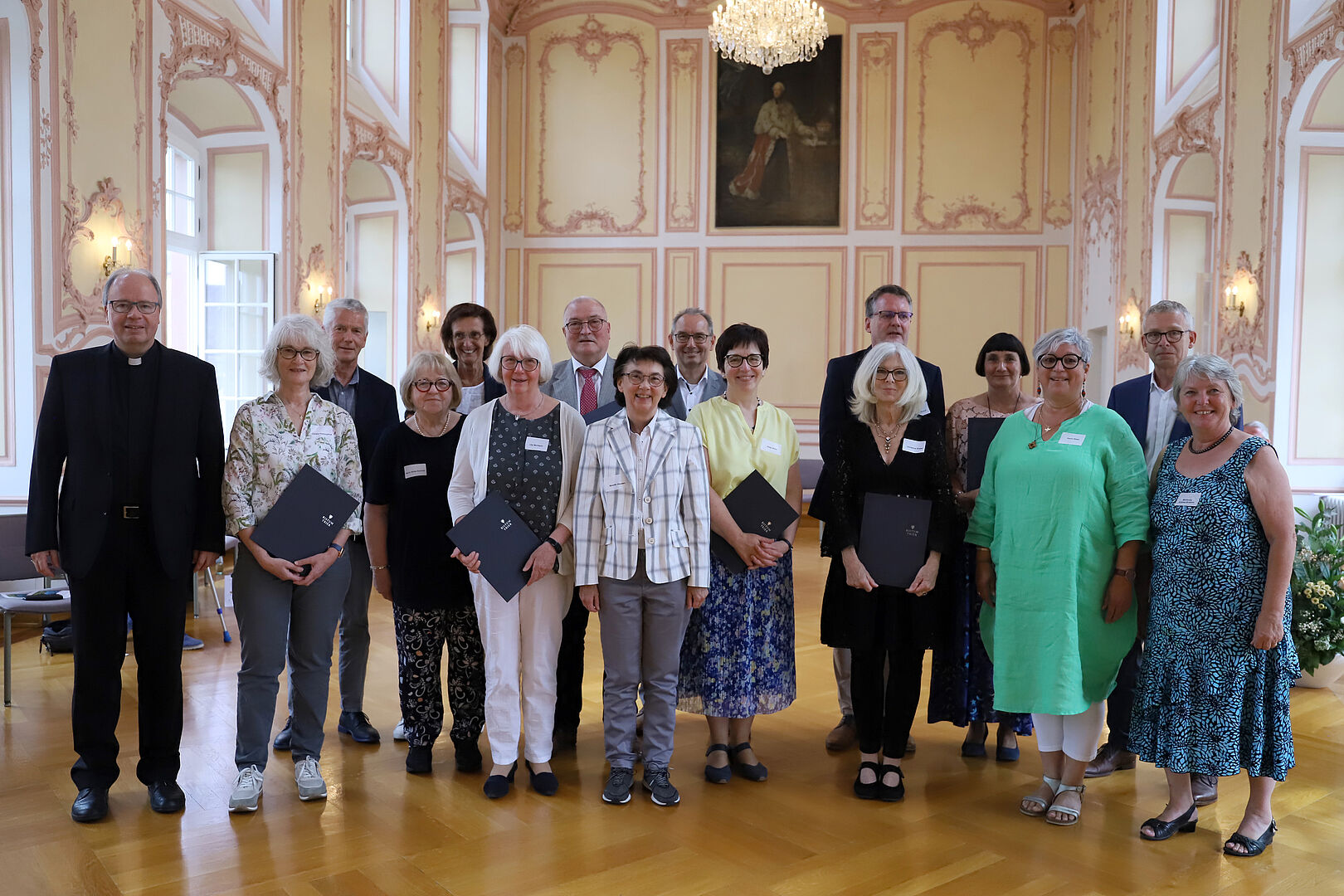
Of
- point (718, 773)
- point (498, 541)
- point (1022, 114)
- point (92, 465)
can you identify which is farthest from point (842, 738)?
point (1022, 114)

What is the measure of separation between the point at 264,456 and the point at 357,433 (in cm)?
70

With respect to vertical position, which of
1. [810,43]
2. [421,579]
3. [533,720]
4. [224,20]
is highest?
[810,43]

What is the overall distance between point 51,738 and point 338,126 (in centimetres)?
641

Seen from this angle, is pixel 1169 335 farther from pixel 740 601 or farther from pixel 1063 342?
pixel 740 601

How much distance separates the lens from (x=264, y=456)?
3.28 m

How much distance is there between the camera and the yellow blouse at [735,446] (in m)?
3.64

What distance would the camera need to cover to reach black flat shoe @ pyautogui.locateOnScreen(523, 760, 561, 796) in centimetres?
351

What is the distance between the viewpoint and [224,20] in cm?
751

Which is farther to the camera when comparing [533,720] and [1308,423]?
[1308,423]

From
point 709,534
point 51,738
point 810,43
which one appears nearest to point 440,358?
point 709,534

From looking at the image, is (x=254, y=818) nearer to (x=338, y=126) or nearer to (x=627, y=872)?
(x=627, y=872)

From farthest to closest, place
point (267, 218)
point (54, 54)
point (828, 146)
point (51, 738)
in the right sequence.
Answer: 1. point (828, 146)
2. point (267, 218)
3. point (54, 54)
4. point (51, 738)

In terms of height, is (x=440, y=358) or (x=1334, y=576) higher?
(x=440, y=358)

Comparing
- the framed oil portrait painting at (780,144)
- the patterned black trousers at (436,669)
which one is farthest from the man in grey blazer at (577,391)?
the framed oil portrait painting at (780,144)
